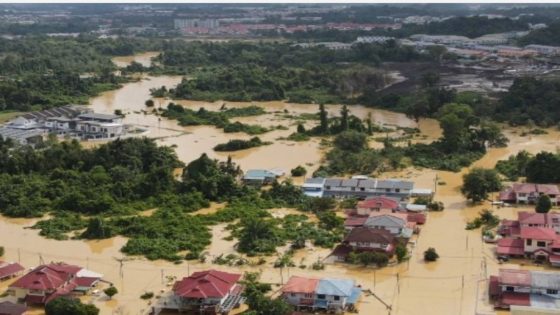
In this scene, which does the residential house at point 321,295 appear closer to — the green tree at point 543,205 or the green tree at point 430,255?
the green tree at point 430,255

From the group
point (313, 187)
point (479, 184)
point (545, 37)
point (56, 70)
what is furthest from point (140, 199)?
point (545, 37)

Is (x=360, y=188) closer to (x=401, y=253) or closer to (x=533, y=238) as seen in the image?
(x=401, y=253)

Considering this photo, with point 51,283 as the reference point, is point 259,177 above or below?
below

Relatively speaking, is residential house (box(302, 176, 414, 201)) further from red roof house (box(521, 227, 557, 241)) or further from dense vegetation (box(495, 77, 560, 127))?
dense vegetation (box(495, 77, 560, 127))

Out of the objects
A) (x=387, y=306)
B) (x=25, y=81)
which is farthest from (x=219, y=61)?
(x=387, y=306)

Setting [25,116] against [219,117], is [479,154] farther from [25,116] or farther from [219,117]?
[25,116]

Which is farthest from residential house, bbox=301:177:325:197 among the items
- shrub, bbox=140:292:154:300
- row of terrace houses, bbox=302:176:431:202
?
shrub, bbox=140:292:154:300

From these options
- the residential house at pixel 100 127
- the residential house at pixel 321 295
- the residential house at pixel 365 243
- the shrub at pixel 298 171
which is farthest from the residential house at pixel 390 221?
the residential house at pixel 100 127
